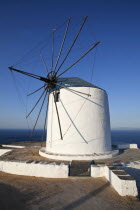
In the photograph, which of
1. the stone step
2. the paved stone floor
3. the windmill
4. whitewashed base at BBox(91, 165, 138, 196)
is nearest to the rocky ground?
the paved stone floor

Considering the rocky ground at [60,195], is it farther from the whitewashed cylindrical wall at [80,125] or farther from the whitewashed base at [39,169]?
the whitewashed cylindrical wall at [80,125]

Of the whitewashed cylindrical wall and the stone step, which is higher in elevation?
the whitewashed cylindrical wall

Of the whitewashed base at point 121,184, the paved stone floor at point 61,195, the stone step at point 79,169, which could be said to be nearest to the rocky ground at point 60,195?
the paved stone floor at point 61,195

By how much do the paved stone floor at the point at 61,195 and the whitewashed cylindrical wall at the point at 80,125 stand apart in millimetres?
3957

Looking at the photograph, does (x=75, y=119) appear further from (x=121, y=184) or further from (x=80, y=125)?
(x=121, y=184)

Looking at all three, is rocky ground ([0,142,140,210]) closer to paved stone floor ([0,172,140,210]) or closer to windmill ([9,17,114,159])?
paved stone floor ([0,172,140,210])

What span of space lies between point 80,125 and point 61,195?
253 inches

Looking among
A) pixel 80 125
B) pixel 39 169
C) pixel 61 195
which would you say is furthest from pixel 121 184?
pixel 80 125

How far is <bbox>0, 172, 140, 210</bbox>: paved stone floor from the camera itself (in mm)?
5574

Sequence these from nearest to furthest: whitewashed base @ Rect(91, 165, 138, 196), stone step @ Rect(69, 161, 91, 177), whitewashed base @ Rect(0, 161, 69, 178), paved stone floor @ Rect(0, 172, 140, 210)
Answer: paved stone floor @ Rect(0, 172, 140, 210) → whitewashed base @ Rect(91, 165, 138, 196) → whitewashed base @ Rect(0, 161, 69, 178) → stone step @ Rect(69, 161, 91, 177)

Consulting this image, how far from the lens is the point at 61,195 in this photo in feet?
21.1

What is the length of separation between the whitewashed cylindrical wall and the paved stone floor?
3.96 meters

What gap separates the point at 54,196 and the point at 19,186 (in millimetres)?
2338

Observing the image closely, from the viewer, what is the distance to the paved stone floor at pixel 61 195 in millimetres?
5574
